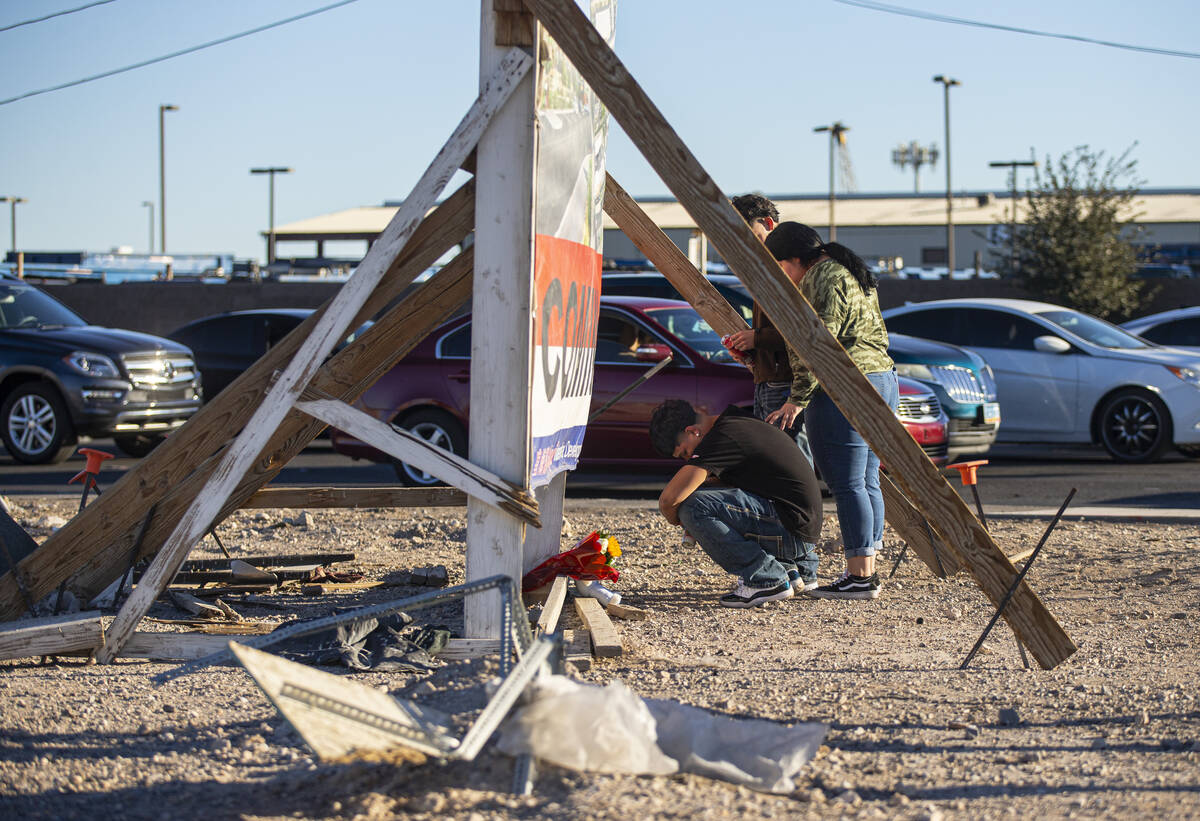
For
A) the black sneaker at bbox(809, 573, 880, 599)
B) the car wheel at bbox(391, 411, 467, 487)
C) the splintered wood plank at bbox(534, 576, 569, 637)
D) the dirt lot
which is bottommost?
the dirt lot

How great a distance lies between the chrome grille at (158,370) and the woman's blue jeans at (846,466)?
9.13 metres

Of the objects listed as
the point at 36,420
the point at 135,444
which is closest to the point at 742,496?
the point at 36,420

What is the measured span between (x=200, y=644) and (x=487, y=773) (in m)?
1.90

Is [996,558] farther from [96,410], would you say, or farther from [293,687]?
[96,410]

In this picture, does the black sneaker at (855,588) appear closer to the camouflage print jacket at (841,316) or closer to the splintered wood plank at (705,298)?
the splintered wood plank at (705,298)

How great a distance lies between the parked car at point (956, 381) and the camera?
444 inches

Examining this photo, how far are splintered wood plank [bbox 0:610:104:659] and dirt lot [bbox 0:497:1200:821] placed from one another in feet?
0.24

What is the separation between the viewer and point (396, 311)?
4.93m

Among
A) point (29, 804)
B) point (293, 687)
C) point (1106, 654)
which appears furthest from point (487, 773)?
point (1106, 654)

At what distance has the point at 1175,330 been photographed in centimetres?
1518

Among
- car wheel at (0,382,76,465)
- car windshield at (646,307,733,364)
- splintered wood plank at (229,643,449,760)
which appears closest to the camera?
splintered wood plank at (229,643,449,760)

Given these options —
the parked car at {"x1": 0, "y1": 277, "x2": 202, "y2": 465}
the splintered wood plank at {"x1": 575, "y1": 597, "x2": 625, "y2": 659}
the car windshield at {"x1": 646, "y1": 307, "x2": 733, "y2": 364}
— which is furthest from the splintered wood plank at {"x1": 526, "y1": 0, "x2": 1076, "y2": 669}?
the parked car at {"x1": 0, "y1": 277, "x2": 202, "y2": 465}

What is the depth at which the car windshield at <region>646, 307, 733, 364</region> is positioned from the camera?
9.92 meters

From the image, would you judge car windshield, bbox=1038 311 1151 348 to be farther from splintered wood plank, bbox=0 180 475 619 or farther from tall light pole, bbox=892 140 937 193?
tall light pole, bbox=892 140 937 193
